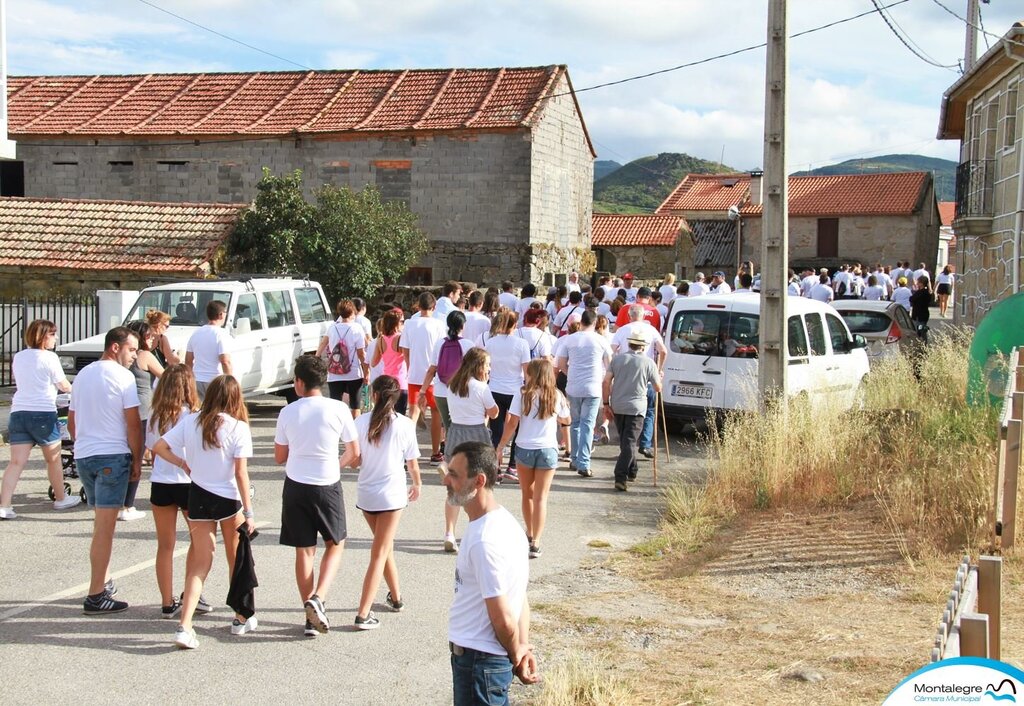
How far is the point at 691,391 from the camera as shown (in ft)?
43.4

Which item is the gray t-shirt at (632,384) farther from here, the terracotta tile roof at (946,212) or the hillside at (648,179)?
the hillside at (648,179)

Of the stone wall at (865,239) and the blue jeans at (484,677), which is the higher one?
the stone wall at (865,239)

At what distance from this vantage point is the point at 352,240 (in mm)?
22656

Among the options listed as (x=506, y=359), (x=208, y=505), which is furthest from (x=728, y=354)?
(x=208, y=505)

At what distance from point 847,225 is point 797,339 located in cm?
4617

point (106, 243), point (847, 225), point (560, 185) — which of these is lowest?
point (106, 243)

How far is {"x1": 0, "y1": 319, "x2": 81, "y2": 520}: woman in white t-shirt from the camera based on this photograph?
914cm

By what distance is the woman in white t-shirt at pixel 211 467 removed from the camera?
6.36 metres

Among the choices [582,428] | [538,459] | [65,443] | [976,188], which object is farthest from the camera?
[976,188]

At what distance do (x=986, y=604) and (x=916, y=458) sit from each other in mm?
6262

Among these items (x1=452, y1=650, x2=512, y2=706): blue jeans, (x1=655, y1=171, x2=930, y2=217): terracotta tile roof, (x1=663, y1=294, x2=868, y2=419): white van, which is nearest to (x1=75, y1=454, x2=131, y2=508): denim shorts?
(x1=452, y1=650, x2=512, y2=706): blue jeans

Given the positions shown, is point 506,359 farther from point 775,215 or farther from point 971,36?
point 971,36

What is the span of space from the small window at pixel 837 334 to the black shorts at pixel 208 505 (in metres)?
9.54

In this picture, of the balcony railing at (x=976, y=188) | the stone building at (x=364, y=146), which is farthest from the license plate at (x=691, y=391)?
the stone building at (x=364, y=146)
